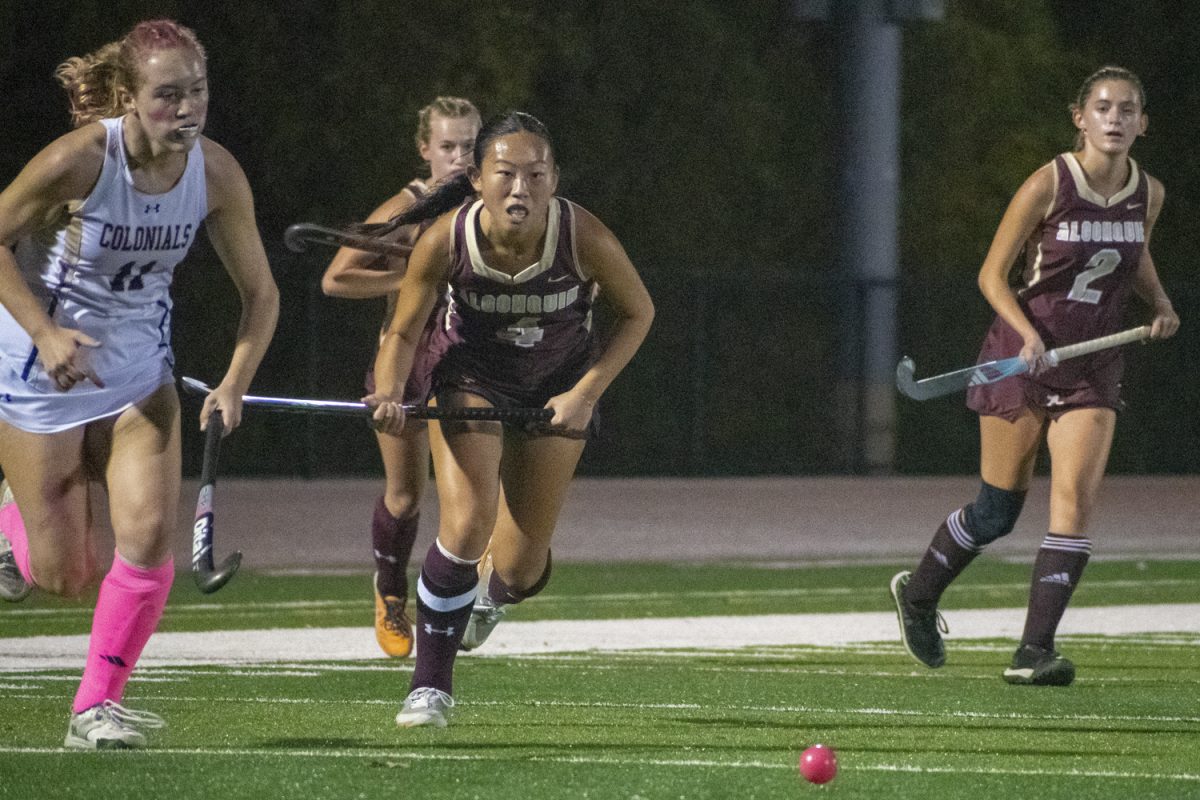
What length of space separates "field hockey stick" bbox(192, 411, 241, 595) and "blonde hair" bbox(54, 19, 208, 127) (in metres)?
0.89

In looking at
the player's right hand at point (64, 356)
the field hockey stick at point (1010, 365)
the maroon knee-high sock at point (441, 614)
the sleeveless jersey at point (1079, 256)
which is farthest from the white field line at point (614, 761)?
the sleeveless jersey at point (1079, 256)

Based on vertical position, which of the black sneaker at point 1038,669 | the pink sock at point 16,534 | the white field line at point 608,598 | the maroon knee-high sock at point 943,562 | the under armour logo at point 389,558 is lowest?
the white field line at point 608,598

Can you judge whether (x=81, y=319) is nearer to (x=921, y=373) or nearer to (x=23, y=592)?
(x=23, y=592)

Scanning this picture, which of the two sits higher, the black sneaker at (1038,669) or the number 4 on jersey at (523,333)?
the number 4 on jersey at (523,333)

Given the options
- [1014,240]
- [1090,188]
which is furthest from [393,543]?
[1090,188]

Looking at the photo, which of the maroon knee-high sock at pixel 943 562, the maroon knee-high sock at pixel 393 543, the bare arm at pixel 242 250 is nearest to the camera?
the bare arm at pixel 242 250

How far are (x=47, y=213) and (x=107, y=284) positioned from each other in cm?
26

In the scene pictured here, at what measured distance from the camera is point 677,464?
23.2m

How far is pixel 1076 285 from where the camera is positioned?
8.84 meters

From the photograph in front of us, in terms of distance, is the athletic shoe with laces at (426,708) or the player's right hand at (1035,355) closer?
the athletic shoe with laces at (426,708)

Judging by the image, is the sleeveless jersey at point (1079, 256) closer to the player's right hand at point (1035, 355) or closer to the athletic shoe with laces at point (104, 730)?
the player's right hand at point (1035, 355)

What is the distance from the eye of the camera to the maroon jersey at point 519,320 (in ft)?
24.0

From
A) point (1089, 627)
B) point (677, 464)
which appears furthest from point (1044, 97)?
point (1089, 627)

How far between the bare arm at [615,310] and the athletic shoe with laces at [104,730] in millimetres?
1505
